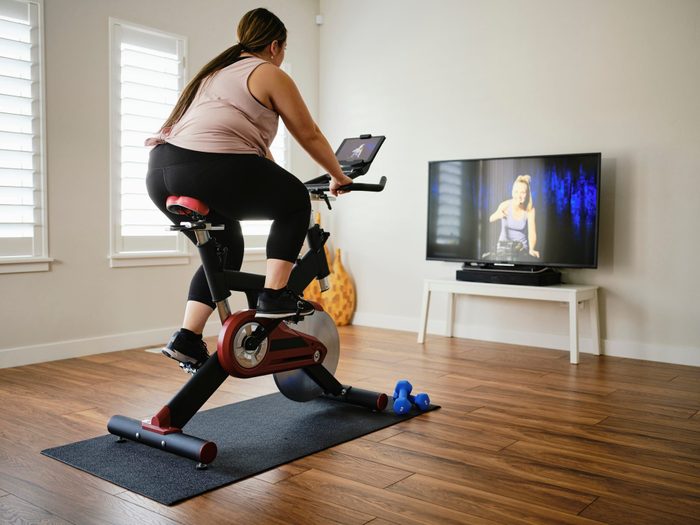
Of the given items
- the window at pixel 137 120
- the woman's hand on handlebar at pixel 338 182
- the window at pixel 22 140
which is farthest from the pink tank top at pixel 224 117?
the window at pixel 137 120

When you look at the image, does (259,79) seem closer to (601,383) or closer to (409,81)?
(601,383)

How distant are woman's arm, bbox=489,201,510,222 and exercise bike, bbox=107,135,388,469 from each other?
1928mm

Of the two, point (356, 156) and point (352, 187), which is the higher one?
point (356, 156)

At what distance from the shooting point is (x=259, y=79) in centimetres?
213

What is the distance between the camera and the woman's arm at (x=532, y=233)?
430 cm

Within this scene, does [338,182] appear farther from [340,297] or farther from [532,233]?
[340,297]

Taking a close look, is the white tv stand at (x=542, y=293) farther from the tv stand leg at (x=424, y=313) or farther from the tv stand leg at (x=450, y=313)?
the tv stand leg at (x=450, y=313)

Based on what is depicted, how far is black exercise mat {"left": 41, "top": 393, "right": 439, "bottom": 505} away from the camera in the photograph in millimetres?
2053

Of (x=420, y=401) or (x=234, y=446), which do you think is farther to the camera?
(x=420, y=401)

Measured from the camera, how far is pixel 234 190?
2.13 meters

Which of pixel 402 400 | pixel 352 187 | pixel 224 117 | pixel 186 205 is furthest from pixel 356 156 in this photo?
pixel 402 400

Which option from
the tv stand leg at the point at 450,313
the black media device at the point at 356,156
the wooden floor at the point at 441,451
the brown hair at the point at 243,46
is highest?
the brown hair at the point at 243,46

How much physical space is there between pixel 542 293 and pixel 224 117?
8.49ft

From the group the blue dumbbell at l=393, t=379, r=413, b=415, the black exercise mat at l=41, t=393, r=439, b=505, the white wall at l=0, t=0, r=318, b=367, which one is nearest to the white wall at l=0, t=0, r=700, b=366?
the white wall at l=0, t=0, r=318, b=367
